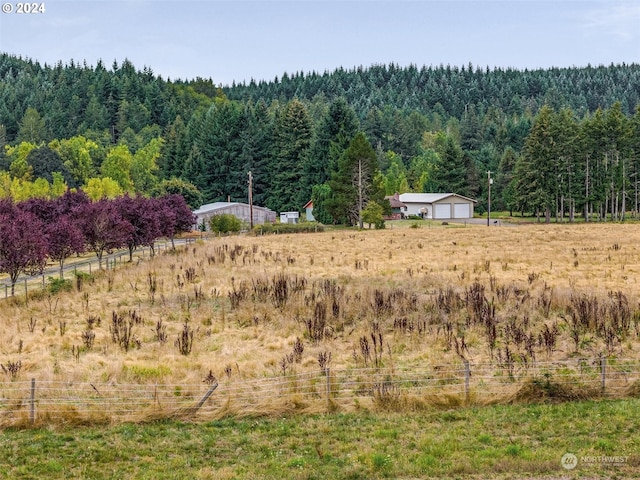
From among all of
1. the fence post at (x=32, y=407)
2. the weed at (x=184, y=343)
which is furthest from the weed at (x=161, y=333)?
the fence post at (x=32, y=407)

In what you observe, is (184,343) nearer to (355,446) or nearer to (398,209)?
(355,446)

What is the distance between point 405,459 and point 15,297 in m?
24.1

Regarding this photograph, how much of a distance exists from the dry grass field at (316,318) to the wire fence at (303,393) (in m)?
1.20

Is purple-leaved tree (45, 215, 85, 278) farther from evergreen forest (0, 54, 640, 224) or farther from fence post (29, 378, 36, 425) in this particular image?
evergreen forest (0, 54, 640, 224)

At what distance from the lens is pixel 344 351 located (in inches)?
781

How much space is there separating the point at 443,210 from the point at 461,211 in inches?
142

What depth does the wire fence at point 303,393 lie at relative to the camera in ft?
47.9

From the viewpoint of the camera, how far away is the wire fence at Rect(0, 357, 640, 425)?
14609 millimetres

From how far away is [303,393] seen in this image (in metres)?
15.4

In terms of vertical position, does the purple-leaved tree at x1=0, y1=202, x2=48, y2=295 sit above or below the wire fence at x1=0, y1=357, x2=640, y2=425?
above

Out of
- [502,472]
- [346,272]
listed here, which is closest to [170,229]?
[346,272]

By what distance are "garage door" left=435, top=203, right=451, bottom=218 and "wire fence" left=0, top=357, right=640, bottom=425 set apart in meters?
80.5

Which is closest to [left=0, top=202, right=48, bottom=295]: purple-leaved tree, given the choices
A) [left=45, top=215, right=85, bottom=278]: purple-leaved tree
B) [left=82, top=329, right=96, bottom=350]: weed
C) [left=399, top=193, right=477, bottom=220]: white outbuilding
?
[left=45, top=215, right=85, bottom=278]: purple-leaved tree

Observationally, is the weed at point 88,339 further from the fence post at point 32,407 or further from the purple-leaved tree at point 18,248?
the purple-leaved tree at point 18,248
